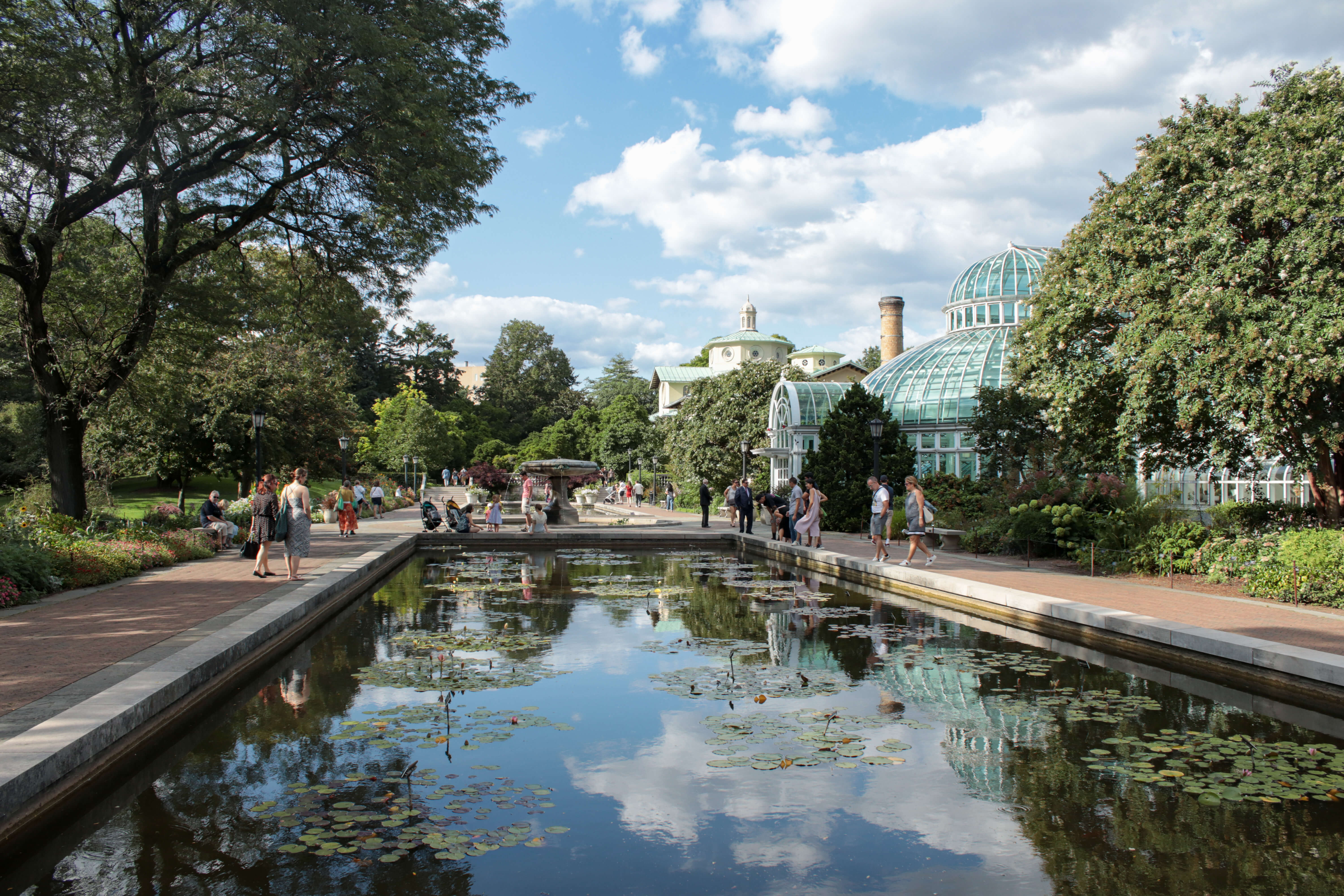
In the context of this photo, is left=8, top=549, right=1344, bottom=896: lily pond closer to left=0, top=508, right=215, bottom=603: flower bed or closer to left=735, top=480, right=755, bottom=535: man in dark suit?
left=0, top=508, right=215, bottom=603: flower bed

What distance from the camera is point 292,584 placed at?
40.2 feet

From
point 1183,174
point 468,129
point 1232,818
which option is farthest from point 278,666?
point 468,129

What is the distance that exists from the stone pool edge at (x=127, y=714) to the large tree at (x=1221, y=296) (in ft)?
37.3

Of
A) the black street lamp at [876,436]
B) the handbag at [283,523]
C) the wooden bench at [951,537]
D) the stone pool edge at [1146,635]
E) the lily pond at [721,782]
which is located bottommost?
the lily pond at [721,782]

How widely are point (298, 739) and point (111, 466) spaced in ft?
102

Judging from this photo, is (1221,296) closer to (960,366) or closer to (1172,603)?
Answer: (1172,603)

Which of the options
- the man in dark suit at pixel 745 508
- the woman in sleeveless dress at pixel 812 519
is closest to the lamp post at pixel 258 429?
the man in dark suit at pixel 745 508

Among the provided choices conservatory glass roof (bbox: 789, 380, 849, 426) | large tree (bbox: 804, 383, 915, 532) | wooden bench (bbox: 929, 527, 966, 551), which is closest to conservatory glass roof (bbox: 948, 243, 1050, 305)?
conservatory glass roof (bbox: 789, 380, 849, 426)

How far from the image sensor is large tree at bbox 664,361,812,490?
43438mm

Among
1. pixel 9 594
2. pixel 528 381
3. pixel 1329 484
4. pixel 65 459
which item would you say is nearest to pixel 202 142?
pixel 65 459

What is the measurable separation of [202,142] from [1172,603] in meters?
17.9

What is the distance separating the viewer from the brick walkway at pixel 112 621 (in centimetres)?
677

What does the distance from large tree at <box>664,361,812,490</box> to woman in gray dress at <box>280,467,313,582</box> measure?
29543 mm

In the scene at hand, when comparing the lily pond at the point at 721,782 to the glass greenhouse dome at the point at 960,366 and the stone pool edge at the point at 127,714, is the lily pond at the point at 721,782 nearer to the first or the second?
the stone pool edge at the point at 127,714
